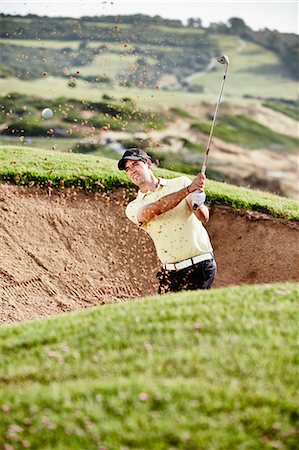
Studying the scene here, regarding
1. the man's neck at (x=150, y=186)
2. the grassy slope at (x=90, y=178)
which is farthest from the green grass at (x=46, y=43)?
the man's neck at (x=150, y=186)

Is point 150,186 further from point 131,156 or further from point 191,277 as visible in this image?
point 191,277

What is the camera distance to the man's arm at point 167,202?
8.20 metres

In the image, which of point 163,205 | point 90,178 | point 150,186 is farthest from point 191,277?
point 90,178

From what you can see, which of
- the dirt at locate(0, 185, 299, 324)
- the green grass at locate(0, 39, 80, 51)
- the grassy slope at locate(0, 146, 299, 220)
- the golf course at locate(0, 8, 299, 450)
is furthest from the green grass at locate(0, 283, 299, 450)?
the green grass at locate(0, 39, 80, 51)

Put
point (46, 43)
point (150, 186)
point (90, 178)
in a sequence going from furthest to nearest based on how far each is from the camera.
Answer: point (46, 43) < point (90, 178) < point (150, 186)

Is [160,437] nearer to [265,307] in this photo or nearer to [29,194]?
[265,307]

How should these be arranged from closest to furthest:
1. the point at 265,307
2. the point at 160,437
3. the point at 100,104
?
the point at 160,437 → the point at 265,307 → the point at 100,104

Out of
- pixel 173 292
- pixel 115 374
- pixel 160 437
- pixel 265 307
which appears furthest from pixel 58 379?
pixel 173 292

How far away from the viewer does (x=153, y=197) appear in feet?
28.5

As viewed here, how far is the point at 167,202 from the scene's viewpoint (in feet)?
27.3

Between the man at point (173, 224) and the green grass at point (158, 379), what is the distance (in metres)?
1.03

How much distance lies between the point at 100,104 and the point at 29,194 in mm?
14002

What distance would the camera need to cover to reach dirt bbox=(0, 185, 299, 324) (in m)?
11.8

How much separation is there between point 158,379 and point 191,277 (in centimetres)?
276
